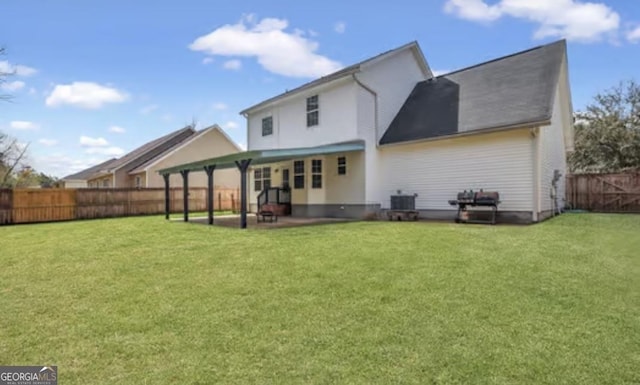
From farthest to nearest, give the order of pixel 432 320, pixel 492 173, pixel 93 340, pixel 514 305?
pixel 492 173, pixel 514 305, pixel 432 320, pixel 93 340

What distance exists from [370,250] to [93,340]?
16.0 ft

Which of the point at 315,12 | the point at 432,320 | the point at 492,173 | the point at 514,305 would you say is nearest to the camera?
the point at 432,320

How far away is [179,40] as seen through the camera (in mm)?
15297

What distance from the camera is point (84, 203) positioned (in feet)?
60.3

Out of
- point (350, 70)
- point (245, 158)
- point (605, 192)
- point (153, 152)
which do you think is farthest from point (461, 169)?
point (153, 152)

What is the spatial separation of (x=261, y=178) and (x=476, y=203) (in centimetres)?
1063

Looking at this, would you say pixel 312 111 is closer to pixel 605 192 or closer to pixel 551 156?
pixel 551 156

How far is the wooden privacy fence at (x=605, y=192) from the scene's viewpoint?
15.3 m

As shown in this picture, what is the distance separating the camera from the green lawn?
299 cm

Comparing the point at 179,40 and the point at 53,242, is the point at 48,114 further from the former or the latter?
the point at 53,242

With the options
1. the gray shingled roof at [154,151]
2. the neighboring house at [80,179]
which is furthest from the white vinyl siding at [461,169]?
the neighboring house at [80,179]

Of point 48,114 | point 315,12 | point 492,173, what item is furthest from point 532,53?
point 48,114

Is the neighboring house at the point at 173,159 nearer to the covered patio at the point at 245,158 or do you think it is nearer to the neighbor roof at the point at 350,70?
the neighbor roof at the point at 350,70

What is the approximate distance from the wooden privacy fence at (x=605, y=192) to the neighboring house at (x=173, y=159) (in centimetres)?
1981
